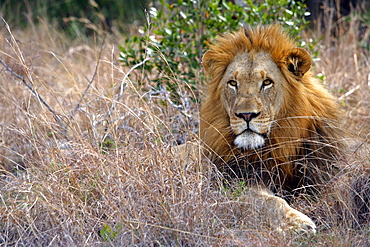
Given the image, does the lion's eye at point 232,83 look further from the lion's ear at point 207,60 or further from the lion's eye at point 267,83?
the lion's ear at point 207,60

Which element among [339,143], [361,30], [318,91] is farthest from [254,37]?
[361,30]

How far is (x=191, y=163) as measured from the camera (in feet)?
Result: 11.8

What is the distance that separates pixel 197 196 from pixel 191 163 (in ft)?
1.35

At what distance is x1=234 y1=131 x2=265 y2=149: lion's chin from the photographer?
3.65 m

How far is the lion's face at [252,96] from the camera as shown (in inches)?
143

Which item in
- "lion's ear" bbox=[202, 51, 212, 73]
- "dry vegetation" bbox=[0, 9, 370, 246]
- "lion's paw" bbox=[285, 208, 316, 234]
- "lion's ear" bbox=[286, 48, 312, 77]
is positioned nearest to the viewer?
"dry vegetation" bbox=[0, 9, 370, 246]

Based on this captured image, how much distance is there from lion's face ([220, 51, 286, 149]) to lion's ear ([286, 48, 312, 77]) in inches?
4.4

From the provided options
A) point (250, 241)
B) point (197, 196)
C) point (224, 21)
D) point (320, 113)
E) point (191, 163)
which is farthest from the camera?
point (224, 21)

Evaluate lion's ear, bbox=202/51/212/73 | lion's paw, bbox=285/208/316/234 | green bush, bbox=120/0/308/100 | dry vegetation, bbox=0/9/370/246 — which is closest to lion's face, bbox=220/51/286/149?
lion's ear, bbox=202/51/212/73

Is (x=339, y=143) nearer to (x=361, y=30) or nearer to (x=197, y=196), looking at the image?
(x=197, y=196)

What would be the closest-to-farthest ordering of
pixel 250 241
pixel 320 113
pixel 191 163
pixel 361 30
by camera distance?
pixel 250 241
pixel 191 163
pixel 320 113
pixel 361 30

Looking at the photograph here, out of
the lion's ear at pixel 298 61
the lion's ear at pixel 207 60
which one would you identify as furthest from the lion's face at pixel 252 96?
the lion's ear at pixel 207 60

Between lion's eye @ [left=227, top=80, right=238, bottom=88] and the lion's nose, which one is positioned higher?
lion's eye @ [left=227, top=80, right=238, bottom=88]

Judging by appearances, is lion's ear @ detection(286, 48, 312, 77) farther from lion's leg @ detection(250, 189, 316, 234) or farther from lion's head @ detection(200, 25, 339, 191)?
lion's leg @ detection(250, 189, 316, 234)
